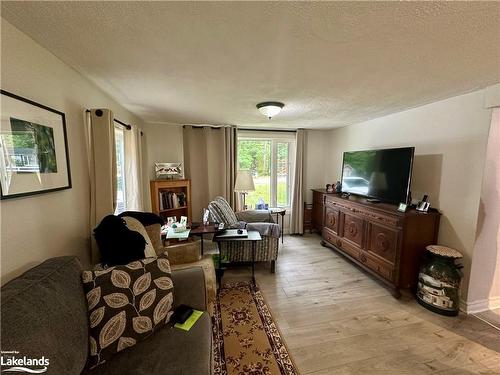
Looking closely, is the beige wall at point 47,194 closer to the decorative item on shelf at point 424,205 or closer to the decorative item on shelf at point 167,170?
the decorative item on shelf at point 167,170

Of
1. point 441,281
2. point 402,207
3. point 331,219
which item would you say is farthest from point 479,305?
point 331,219

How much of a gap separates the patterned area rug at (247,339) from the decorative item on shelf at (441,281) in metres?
1.64

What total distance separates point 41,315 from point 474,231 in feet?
10.8

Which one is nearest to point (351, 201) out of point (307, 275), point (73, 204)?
point (307, 275)

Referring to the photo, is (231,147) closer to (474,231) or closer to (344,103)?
(344,103)

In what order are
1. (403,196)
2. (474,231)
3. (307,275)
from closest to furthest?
1. (474,231)
2. (403,196)
3. (307,275)

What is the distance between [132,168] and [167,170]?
36.1 inches

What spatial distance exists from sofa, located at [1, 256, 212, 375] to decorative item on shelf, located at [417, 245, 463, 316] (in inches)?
90.2

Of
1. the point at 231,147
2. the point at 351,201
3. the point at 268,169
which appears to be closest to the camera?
the point at 351,201

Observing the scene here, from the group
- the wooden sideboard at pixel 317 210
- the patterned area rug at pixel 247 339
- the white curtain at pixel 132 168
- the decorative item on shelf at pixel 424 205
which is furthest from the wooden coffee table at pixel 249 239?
the decorative item on shelf at pixel 424 205

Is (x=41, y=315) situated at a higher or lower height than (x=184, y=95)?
lower

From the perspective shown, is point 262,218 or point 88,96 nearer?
point 88,96

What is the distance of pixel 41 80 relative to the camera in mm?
1320

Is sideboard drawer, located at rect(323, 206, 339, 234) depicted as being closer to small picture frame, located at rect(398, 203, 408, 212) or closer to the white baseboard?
small picture frame, located at rect(398, 203, 408, 212)
